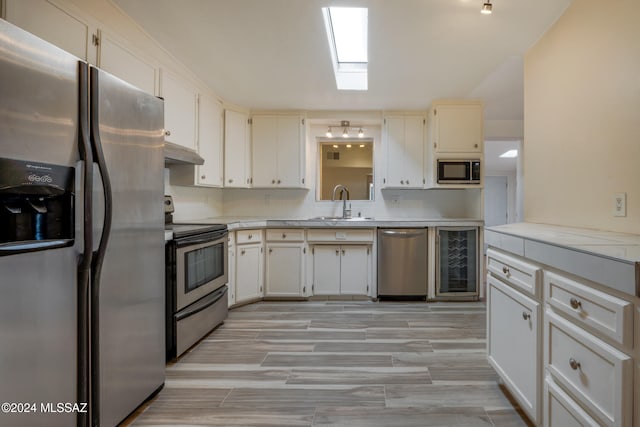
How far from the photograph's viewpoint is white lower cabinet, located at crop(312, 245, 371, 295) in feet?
12.0

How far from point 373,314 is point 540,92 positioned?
7.71ft

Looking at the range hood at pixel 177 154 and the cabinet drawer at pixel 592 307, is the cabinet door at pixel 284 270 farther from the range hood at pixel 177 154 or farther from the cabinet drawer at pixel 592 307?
the cabinet drawer at pixel 592 307

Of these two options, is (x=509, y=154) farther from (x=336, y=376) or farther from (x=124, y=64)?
(x=124, y=64)

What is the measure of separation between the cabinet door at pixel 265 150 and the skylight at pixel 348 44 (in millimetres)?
1127

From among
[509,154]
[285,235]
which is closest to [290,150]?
[285,235]

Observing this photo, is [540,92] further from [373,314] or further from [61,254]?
[61,254]

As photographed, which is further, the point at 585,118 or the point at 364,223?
the point at 364,223

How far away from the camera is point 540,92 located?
2250mm

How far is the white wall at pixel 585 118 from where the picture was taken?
1.55 metres

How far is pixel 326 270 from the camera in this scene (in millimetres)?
3672

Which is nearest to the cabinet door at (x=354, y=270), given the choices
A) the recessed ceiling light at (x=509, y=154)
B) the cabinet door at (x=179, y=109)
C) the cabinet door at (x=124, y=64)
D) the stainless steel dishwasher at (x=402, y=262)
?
the stainless steel dishwasher at (x=402, y=262)

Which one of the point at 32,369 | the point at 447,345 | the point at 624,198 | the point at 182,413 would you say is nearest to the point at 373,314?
the point at 447,345

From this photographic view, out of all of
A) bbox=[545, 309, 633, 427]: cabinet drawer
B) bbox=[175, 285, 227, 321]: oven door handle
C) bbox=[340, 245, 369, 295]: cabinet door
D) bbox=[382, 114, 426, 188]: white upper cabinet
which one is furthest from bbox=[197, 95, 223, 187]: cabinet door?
bbox=[545, 309, 633, 427]: cabinet drawer

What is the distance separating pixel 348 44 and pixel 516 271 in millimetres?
2288
